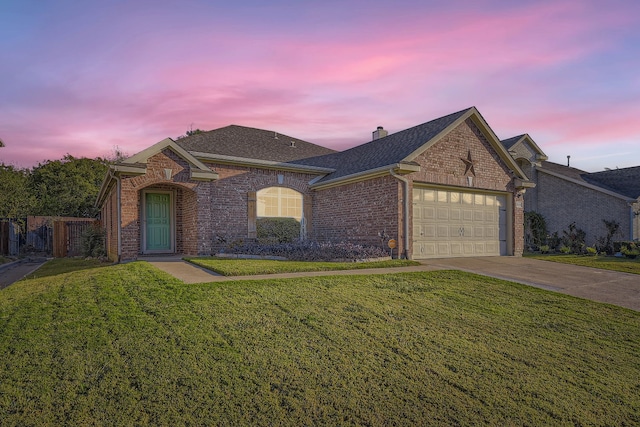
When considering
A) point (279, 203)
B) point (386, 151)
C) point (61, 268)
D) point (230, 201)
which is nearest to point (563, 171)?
point (386, 151)

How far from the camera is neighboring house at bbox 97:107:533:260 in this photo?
12117mm

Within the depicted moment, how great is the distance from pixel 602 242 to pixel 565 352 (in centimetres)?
1634

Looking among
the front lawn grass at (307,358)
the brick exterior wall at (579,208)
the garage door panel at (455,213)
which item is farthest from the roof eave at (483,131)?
the brick exterior wall at (579,208)

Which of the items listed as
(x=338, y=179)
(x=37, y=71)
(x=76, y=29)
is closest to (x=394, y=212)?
(x=338, y=179)

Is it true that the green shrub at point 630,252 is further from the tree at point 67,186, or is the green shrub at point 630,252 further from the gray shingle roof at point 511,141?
the tree at point 67,186

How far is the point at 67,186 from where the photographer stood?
3159 cm

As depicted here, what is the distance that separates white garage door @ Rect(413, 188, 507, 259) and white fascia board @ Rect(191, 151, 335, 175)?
4.64 meters

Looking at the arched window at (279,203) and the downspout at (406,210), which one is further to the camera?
the arched window at (279,203)

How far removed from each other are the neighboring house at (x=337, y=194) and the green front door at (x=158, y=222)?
0.04 metres

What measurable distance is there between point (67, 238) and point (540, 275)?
19951 mm

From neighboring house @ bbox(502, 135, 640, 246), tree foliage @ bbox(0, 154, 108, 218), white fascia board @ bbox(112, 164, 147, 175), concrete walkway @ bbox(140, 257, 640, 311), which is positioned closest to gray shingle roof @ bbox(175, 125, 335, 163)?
white fascia board @ bbox(112, 164, 147, 175)

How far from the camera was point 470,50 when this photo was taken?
32.8ft

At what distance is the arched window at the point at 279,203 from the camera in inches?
580

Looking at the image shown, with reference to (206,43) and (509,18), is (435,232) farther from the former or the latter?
(206,43)
